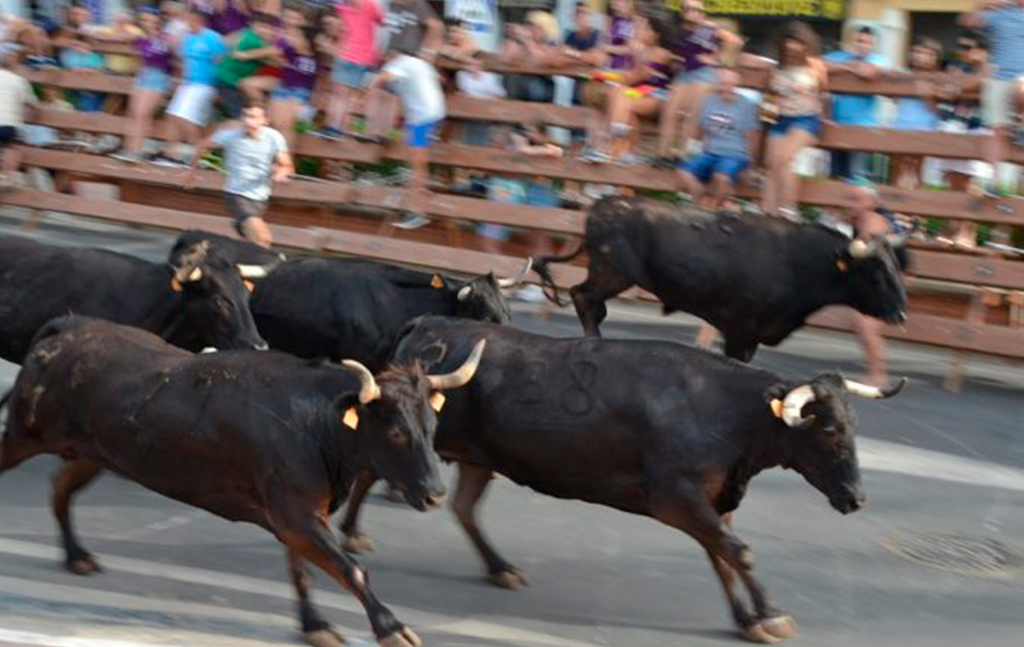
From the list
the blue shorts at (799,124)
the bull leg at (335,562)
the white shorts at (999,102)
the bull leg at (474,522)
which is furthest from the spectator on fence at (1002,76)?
the bull leg at (335,562)

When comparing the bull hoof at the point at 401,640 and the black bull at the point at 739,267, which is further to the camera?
the black bull at the point at 739,267

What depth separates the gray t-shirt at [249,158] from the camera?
14.1m

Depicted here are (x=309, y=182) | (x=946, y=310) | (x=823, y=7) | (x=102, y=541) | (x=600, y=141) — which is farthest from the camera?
(x=823, y=7)

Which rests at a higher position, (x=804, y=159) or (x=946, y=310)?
(x=804, y=159)

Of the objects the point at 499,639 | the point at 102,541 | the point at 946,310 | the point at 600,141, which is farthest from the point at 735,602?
the point at 600,141

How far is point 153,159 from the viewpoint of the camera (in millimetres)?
18266

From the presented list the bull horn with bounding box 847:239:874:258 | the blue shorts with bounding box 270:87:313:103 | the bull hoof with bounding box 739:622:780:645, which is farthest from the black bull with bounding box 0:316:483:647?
the blue shorts with bounding box 270:87:313:103

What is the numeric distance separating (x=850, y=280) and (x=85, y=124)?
10245 millimetres

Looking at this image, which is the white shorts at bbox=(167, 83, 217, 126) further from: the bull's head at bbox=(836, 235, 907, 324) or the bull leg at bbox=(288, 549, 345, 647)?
the bull leg at bbox=(288, 549, 345, 647)

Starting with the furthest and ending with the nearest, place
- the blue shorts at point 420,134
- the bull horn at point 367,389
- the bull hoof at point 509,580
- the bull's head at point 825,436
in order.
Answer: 1. the blue shorts at point 420,134
2. the bull hoof at point 509,580
3. the bull's head at point 825,436
4. the bull horn at point 367,389

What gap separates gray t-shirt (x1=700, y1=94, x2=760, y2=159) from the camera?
13.9 m

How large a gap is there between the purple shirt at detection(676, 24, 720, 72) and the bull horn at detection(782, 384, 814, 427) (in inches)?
302

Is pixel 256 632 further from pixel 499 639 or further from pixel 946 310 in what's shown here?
pixel 946 310

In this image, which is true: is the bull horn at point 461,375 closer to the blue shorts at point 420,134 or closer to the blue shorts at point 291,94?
the blue shorts at point 420,134
